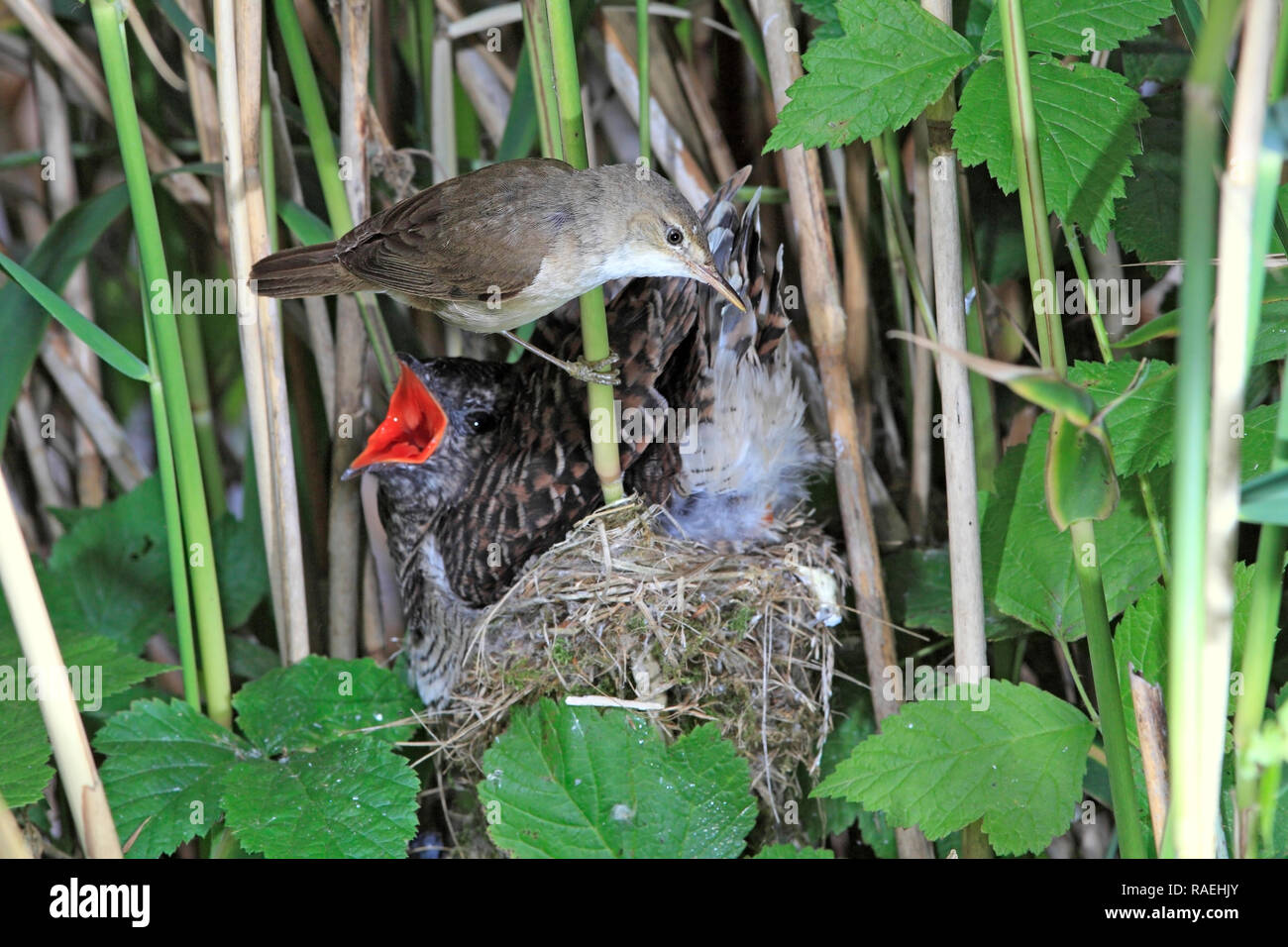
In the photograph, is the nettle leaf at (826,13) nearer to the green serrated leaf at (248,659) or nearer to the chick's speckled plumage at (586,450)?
the chick's speckled plumage at (586,450)

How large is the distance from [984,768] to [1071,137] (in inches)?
24.9

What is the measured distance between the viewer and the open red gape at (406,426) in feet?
5.46

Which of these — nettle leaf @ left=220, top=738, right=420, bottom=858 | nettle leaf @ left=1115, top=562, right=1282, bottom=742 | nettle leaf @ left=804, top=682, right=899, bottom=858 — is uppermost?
nettle leaf @ left=1115, top=562, right=1282, bottom=742

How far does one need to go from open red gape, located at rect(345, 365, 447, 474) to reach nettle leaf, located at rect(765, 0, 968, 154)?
0.85m

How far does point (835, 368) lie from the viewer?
4.48 ft

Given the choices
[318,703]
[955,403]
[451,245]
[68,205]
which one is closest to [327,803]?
[318,703]

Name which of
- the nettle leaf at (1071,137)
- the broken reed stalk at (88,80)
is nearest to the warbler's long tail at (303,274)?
the broken reed stalk at (88,80)

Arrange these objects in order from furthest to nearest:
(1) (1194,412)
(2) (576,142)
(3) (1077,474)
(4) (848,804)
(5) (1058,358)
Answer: (4) (848,804), (2) (576,142), (5) (1058,358), (3) (1077,474), (1) (1194,412)

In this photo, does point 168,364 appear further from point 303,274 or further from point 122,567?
point 122,567

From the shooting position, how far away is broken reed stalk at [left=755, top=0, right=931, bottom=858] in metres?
1.27

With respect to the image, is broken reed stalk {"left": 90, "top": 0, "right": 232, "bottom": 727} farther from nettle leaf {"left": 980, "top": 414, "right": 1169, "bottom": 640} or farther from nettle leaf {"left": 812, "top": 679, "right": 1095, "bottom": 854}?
nettle leaf {"left": 980, "top": 414, "right": 1169, "bottom": 640}

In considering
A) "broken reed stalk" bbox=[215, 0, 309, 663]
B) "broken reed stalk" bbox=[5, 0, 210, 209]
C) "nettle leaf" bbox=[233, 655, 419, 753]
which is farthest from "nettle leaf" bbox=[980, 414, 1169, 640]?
"broken reed stalk" bbox=[5, 0, 210, 209]

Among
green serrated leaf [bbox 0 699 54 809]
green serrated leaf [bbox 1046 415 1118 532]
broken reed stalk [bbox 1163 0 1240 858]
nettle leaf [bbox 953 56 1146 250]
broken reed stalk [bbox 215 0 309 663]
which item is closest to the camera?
broken reed stalk [bbox 1163 0 1240 858]

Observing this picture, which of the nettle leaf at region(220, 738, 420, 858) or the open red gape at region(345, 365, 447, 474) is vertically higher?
the open red gape at region(345, 365, 447, 474)
